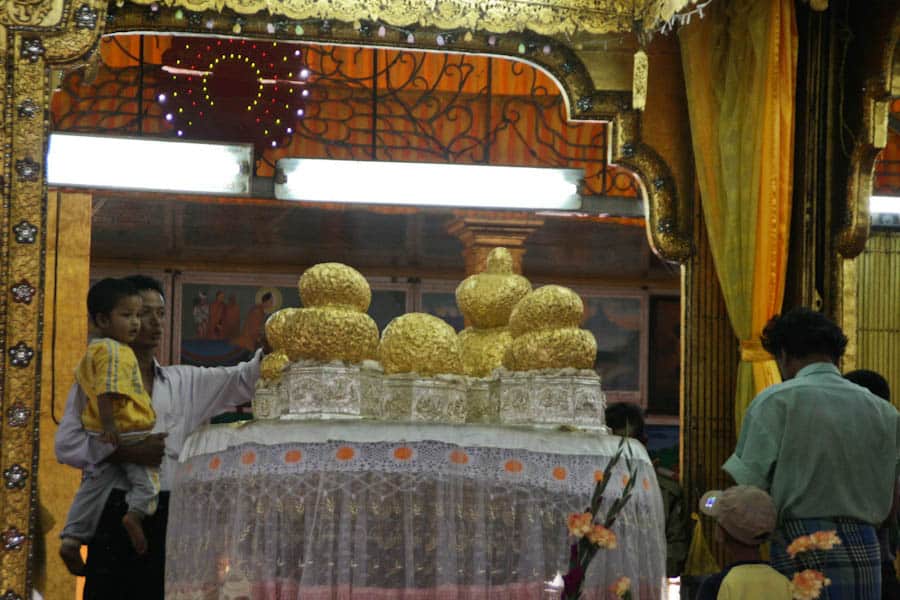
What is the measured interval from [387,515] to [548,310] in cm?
91

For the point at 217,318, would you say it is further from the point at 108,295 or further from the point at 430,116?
the point at 108,295

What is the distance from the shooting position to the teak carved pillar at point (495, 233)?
30.2ft

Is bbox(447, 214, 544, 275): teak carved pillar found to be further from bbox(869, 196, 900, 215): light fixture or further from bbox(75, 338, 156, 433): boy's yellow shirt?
bbox(75, 338, 156, 433): boy's yellow shirt

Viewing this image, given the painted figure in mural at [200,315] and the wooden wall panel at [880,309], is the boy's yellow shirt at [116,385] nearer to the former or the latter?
the wooden wall panel at [880,309]

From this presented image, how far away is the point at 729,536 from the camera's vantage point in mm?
3572

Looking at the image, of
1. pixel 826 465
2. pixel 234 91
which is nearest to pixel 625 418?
pixel 826 465

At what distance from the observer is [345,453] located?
13.2 ft

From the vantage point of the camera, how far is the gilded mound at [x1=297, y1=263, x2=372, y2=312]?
4.39 metres

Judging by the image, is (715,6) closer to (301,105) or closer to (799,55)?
(799,55)

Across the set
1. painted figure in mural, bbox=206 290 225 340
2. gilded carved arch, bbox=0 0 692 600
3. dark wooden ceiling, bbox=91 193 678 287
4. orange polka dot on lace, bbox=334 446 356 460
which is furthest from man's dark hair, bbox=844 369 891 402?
painted figure in mural, bbox=206 290 225 340

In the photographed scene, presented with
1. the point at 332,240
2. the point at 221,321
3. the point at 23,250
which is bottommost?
the point at 221,321

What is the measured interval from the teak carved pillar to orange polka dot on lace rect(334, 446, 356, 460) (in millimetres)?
5154

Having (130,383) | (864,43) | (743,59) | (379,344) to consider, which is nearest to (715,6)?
(743,59)

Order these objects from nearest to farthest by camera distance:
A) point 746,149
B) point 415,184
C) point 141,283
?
point 141,283
point 746,149
point 415,184
